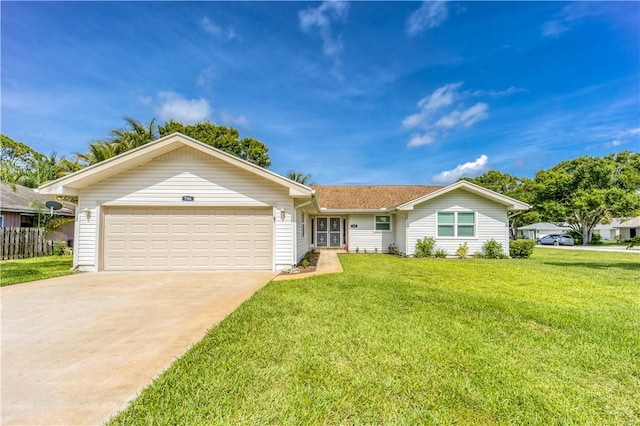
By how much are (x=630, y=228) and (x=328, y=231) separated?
4514cm

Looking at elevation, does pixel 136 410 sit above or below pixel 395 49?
below

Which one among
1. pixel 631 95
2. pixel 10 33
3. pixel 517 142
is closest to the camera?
pixel 10 33

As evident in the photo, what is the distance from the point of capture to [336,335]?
417 centimetres

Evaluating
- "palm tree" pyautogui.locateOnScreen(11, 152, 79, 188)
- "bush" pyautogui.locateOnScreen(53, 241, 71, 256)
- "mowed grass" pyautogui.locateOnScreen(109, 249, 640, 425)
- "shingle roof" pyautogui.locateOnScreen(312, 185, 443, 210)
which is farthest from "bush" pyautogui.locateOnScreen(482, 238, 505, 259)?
"palm tree" pyautogui.locateOnScreen(11, 152, 79, 188)

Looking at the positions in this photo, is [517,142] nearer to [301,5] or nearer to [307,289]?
[301,5]

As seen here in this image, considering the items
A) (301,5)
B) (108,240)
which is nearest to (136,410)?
(108,240)

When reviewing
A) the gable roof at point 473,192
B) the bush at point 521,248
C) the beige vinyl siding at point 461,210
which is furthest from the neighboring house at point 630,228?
the beige vinyl siding at point 461,210

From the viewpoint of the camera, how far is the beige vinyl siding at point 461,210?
15828 mm

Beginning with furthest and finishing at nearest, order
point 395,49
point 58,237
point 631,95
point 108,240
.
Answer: point 58,237 → point 631,95 → point 395,49 → point 108,240

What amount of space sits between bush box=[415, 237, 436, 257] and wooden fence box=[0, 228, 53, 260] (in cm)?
1926

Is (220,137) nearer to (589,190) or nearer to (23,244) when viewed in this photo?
(23,244)

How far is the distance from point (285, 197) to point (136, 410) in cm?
823

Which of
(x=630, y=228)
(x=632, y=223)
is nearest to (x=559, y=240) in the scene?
(x=632, y=223)

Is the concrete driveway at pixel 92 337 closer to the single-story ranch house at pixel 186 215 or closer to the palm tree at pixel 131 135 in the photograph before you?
the single-story ranch house at pixel 186 215
